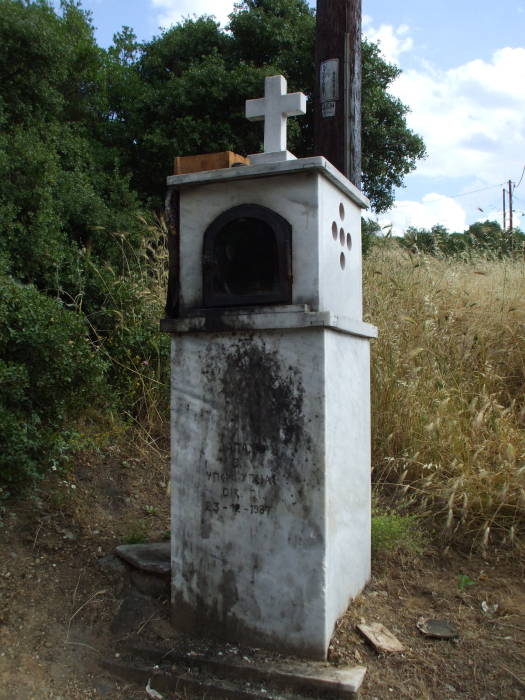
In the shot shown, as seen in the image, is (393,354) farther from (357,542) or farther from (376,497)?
(357,542)

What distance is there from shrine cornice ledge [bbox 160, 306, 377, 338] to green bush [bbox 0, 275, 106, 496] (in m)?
1.19

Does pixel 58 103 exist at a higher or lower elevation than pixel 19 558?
higher

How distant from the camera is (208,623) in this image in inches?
120

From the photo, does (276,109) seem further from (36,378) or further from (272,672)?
(272,672)

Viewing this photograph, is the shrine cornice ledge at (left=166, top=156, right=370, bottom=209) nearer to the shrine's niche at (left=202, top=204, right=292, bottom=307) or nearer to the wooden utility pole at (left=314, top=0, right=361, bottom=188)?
the shrine's niche at (left=202, top=204, right=292, bottom=307)

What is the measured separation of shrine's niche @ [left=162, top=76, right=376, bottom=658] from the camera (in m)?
2.88

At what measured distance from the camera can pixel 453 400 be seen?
16.4 feet

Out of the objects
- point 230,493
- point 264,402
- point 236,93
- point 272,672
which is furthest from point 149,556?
point 236,93

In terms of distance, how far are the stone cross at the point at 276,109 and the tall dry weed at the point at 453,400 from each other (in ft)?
7.57

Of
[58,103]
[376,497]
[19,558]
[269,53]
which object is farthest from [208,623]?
[269,53]

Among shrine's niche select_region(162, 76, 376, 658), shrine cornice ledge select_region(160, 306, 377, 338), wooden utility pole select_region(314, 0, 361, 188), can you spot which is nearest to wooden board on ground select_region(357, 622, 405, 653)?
shrine's niche select_region(162, 76, 376, 658)

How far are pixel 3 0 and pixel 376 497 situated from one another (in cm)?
741

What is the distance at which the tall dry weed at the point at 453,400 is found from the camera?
4152 millimetres

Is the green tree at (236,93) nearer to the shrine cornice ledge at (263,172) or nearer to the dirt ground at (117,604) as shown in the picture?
the dirt ground at (117,604)
